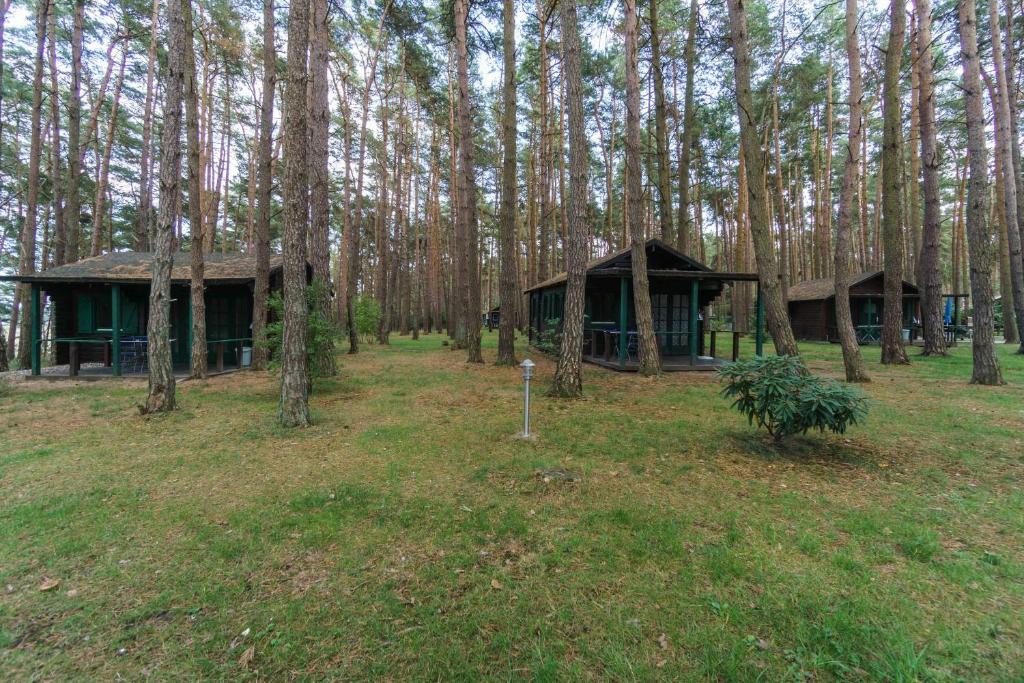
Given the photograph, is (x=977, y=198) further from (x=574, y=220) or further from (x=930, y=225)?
(x=574, y=220)

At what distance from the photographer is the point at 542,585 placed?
8.01 ft

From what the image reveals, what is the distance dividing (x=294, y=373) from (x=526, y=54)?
1825cm

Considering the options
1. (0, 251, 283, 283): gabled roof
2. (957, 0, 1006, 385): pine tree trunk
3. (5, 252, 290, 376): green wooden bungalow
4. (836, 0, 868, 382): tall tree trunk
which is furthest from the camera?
(5, 252, 290, 376): green wooden bungalow

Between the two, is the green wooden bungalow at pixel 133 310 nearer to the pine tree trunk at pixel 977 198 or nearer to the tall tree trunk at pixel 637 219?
the tall tree trunk at pixel 637 219

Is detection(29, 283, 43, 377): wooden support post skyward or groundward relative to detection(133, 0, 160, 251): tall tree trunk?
groundward

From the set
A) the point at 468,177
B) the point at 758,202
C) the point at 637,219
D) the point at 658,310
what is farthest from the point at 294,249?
the point at 658,310

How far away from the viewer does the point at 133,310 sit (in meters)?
11.8

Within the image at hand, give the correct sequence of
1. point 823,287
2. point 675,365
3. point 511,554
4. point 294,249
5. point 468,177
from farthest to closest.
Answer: point 823,287, point 468,177, point 675,365, point 294,249, point 511,554

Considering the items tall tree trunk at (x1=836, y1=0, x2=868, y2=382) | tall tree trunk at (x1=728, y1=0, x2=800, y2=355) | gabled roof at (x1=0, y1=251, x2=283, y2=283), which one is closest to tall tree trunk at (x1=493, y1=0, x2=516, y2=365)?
tall tree trunk at (x1=728, y1=0, x2=800, y2=355)

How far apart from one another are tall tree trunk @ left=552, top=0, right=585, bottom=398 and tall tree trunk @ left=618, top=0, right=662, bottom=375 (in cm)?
219

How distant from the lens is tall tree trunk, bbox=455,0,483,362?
1141 cm

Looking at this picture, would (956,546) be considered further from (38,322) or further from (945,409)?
(38,322)

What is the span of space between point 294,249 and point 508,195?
22.8 ft

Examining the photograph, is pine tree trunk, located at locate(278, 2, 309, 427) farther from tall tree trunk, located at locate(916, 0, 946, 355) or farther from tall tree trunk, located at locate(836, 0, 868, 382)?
tall tree trunk, located at locate(916, 0, 946, 355)
